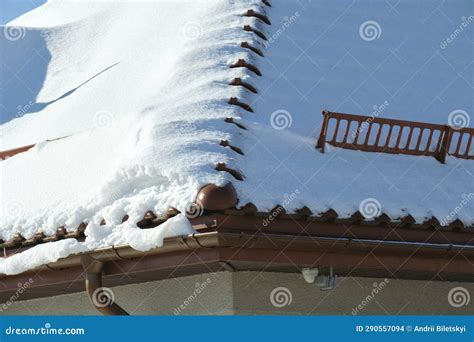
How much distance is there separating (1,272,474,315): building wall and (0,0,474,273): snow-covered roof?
0.79 metres

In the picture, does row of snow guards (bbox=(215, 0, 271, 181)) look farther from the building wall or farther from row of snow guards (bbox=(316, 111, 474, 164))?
the building wall

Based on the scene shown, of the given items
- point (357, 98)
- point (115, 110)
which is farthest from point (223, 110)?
point (115, 110)

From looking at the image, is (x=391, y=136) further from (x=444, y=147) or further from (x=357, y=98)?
(x=357, y=98)

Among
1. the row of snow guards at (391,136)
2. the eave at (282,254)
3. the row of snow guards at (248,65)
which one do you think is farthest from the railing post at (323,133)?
the eave at (282,254)

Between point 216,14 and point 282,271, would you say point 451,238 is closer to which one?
point 282,271

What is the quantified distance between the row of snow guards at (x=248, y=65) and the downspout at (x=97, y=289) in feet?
3.99

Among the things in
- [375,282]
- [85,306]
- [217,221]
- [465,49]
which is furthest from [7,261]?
[465,49]

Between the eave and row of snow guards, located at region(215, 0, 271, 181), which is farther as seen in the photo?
row of snow guards, located at region(215, 0, 271, 181)

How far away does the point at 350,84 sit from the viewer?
1045cm

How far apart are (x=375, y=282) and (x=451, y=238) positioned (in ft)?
2.55

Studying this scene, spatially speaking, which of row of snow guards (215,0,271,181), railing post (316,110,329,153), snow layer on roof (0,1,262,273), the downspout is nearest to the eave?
the downspout

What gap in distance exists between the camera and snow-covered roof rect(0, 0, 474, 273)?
26.9 feet

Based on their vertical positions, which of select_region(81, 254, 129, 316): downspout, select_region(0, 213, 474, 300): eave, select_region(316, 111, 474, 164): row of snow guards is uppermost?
select_region(316, 111, 474, 164): row of snow guards

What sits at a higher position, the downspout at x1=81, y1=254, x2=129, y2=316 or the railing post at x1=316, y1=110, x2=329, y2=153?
the railing post at x1=316, y1=110, x2=329, y2=153
